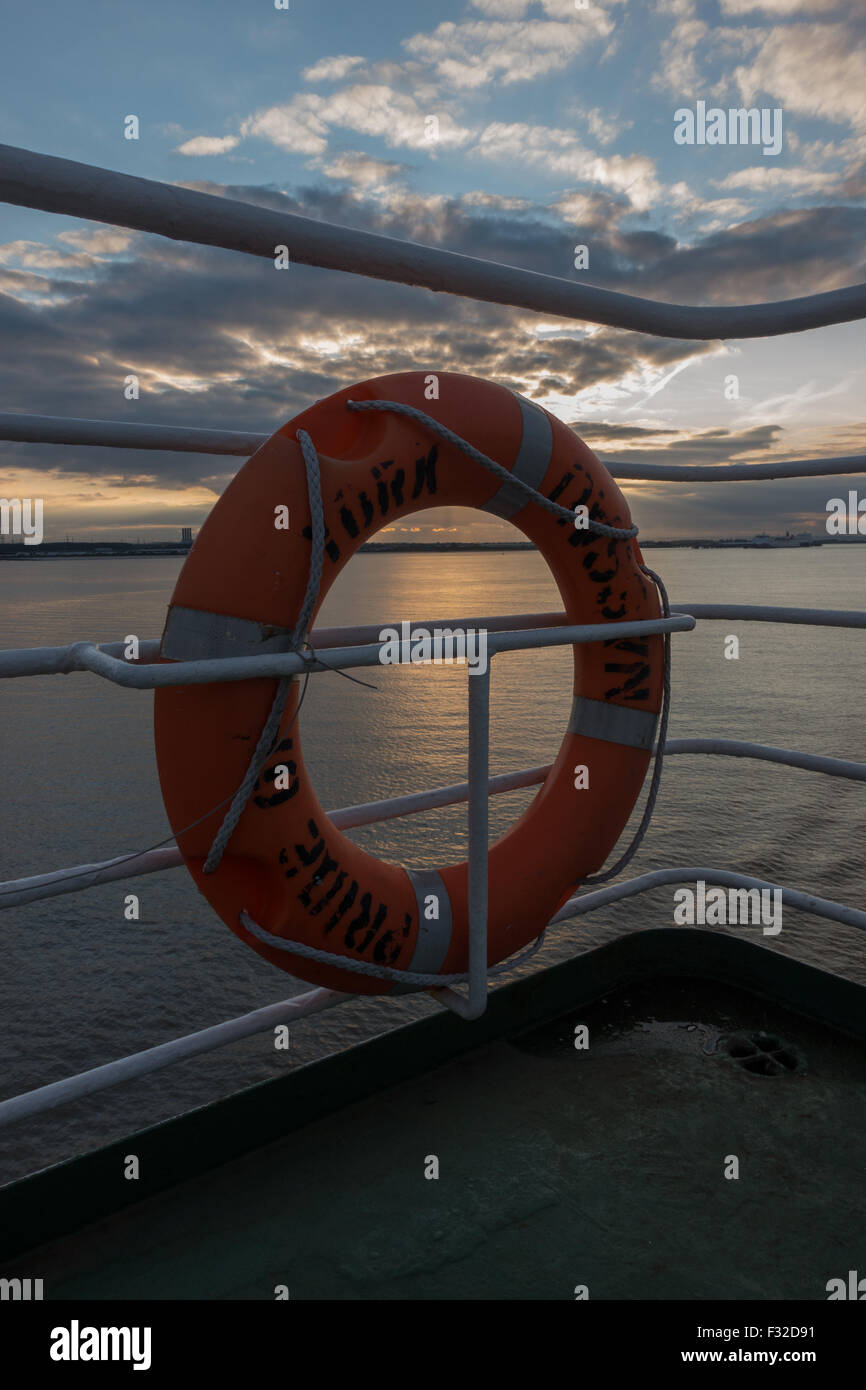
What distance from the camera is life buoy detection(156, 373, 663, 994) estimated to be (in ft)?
3.79

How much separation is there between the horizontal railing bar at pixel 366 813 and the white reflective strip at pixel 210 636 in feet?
0.88

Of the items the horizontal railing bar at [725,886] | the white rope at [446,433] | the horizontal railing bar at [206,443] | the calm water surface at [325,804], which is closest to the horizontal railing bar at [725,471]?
the horizontal railing bar at [206,443]

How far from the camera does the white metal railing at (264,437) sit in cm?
90

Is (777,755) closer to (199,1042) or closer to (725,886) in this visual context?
(725,886)

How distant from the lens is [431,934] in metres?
1.41

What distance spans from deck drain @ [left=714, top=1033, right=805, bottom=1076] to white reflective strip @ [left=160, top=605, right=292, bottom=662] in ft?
3.83

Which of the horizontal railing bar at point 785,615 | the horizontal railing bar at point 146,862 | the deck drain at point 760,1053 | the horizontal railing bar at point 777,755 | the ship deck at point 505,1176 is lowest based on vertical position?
the ship deck at point 505,1176

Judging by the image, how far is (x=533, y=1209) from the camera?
1.27 metres

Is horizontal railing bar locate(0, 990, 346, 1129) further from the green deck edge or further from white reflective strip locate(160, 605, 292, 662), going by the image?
white reflective strip locate(160, 605, 292, 662)

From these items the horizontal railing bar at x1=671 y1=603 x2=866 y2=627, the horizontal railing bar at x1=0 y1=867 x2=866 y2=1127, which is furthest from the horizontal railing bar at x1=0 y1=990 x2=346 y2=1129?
the horizontal railing bar at x1=671 y1=603 x2=866 y2=627

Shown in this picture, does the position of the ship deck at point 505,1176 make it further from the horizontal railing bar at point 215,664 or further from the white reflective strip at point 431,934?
the horizontal railing bar at point 215,664

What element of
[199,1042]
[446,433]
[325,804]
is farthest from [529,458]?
[325,804]
